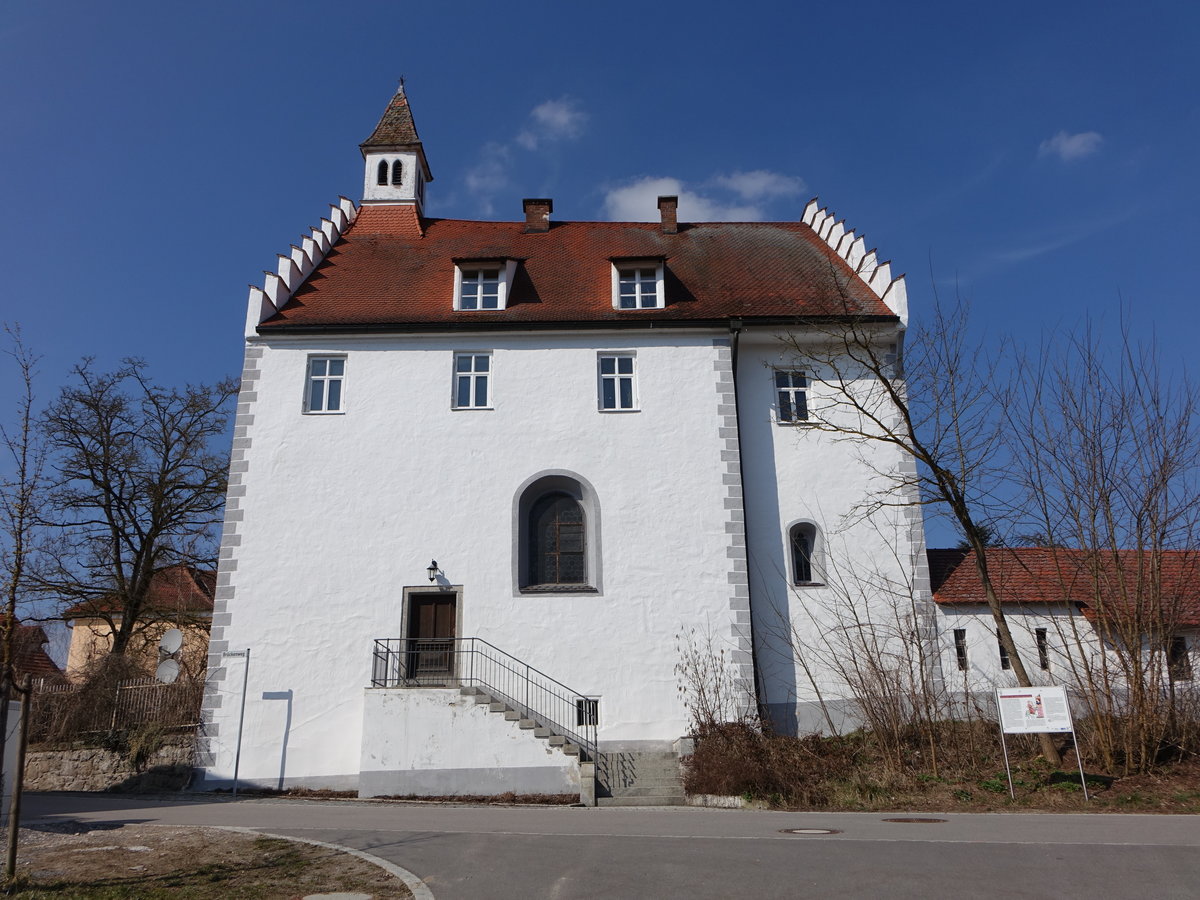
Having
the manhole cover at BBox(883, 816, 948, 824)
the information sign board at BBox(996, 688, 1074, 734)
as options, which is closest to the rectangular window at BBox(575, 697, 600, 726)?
the manhole cover at BBox(883, 816, 948, 824)

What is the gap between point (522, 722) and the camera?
15398mm

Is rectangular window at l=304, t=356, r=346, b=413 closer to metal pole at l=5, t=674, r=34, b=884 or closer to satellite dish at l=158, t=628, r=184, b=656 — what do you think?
satellite dish at l=158, t=628, r=184, b=656

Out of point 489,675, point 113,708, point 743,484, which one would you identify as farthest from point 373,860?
point 113,708

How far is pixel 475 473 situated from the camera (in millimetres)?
18453

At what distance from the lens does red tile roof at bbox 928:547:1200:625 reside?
14.9m

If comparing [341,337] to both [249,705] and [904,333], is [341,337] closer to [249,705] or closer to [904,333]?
[249,705]

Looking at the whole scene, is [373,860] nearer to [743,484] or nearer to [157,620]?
[743,484]

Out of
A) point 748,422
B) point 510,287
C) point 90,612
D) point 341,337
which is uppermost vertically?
point 510,287

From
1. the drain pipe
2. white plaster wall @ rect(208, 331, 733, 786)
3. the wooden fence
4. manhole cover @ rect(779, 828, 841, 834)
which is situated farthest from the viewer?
the wooden fence

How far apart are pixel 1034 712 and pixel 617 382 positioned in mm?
10118

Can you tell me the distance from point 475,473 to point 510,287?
4.71 metres

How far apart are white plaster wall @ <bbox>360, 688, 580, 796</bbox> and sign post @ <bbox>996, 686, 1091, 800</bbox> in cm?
675

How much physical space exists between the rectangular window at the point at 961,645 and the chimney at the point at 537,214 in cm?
1457

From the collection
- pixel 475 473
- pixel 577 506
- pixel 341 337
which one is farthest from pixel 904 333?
pixel 341 337
